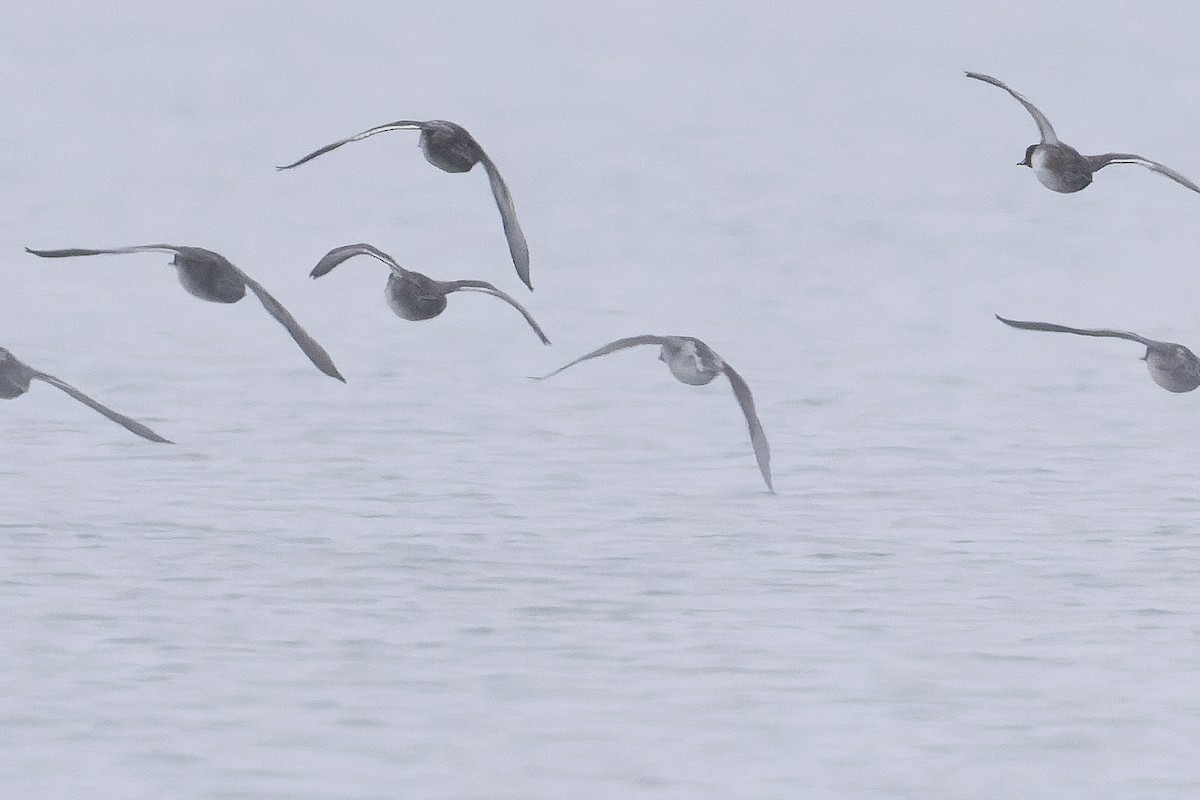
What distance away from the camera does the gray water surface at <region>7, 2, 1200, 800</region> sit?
41.7 ft

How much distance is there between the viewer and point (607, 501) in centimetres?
1753

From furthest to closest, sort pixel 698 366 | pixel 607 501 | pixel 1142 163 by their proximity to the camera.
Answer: pixel 607 501
pixel 698 366
pixel 1142 163

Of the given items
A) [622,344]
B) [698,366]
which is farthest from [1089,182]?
[622,344]

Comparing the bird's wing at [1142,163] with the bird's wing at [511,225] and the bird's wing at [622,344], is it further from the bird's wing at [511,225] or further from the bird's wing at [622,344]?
the bird's wing at [511,225]

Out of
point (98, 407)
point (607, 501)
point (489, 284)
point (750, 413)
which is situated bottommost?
point (607, 501)

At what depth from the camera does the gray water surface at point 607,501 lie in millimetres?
12719

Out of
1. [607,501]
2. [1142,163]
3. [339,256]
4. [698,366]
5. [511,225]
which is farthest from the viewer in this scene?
[607,501]

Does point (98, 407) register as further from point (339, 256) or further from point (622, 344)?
point (622, 344)

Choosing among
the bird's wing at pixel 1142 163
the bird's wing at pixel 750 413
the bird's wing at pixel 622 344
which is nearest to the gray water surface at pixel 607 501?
the bird's wing at pixel 750 413

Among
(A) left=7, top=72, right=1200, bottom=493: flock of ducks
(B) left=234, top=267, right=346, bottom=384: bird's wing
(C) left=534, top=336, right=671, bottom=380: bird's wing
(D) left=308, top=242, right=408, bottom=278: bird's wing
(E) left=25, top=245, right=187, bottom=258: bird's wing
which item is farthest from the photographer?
(A) left=7, top=72, right=1200, bottom=493: flock of ducks

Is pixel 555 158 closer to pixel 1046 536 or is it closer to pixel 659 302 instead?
pixel 659 302

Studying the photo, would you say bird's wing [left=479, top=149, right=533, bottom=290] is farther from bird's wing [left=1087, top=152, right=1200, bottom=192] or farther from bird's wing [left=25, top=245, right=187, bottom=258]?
bird's wing [left=1087, top=152, right=1200, bottom=192]

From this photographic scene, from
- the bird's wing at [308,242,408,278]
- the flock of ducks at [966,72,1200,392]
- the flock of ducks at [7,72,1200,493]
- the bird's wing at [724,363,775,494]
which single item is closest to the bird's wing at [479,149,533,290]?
the flock of ducks at [7,72,1200,493]

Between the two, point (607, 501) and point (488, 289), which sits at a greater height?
point (488, 289)
